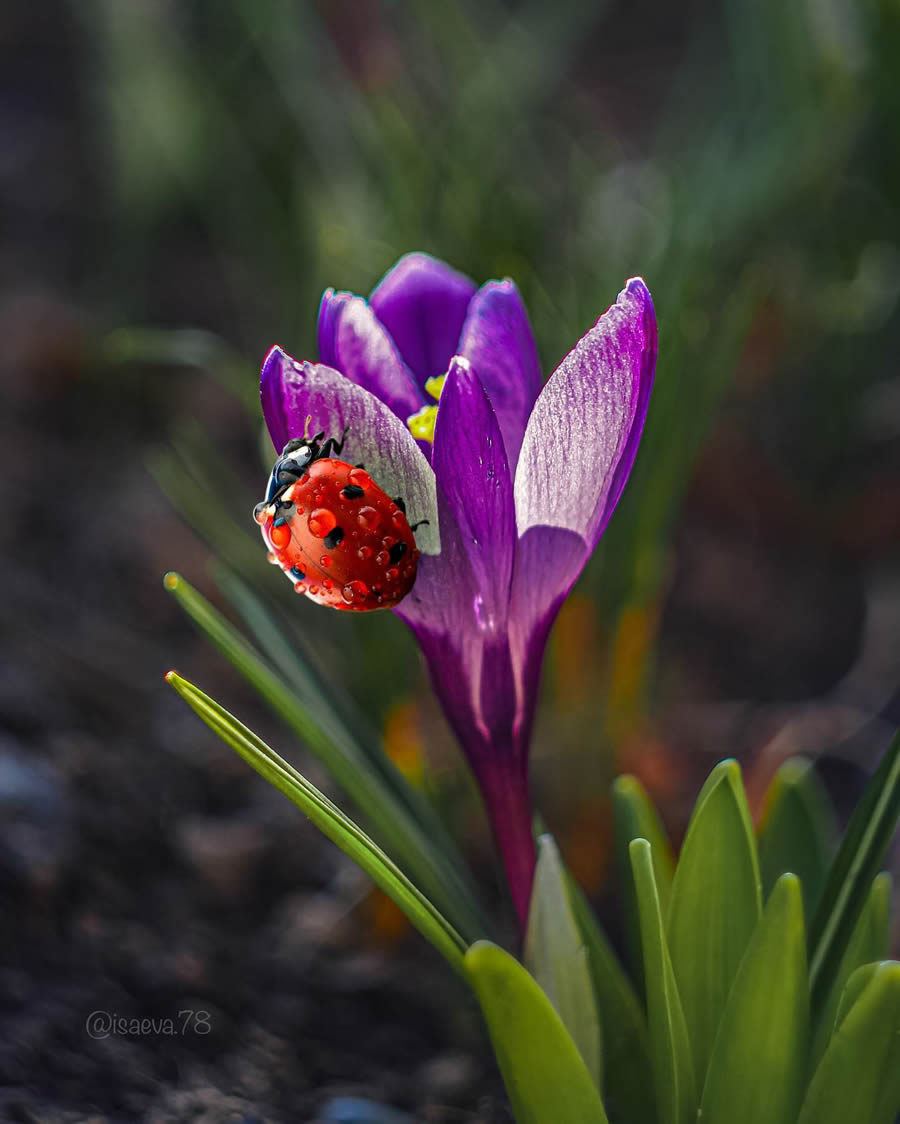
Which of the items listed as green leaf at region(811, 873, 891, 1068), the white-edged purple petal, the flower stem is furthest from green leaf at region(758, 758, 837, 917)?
the white-edged purple petal

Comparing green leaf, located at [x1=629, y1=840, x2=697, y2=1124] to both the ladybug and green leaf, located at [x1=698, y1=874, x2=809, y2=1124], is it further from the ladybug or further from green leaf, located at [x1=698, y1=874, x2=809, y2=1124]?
the ladybug

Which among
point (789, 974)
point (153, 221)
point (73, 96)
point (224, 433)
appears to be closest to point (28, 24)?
point (73, 96)

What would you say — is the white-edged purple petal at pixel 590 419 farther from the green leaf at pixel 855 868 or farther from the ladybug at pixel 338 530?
the green leaf at pixel 855 868

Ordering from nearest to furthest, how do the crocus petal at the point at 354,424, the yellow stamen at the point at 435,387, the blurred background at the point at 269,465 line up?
the crocus petal at the point at 354,424, the yellow stamen at the point at 435,387, the blurred background at the point at 269,465

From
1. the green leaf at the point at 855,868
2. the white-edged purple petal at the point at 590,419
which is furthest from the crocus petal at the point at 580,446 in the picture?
the green leaf at the point at 855,868

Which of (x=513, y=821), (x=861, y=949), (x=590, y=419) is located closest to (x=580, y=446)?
(x=590, y=419)
